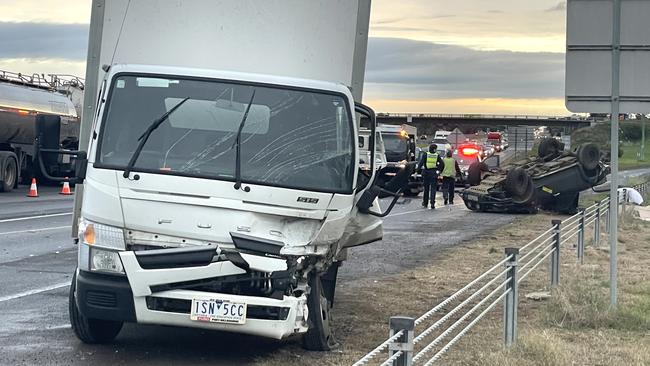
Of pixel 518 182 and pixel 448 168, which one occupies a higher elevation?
pixel 448 168

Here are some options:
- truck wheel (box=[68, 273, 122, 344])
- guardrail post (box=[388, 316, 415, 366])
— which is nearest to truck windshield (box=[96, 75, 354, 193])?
truck wheel (box=[68, 273, 122, 344])

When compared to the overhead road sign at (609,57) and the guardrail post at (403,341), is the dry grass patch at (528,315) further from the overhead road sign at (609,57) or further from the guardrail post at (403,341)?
the guardrail post at (403,341)

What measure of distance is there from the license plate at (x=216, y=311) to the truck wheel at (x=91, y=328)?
3.94ft

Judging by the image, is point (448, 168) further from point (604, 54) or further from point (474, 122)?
point (474, 122)

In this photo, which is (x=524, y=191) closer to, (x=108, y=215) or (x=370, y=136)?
(x=370, y=136)

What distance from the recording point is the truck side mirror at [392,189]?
25.5 feet

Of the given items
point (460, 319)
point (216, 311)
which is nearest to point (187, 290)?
point (216, 311)

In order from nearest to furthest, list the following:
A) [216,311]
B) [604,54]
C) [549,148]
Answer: [216,311], [604,54], [549,148]

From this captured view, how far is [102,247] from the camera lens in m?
6.87

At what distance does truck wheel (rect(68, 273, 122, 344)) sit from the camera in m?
7.52

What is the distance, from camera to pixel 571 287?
34.1 ft

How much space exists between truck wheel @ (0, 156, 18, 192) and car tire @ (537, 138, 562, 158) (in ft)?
54.4

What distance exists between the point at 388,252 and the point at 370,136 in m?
7.43

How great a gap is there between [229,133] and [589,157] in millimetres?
18298
